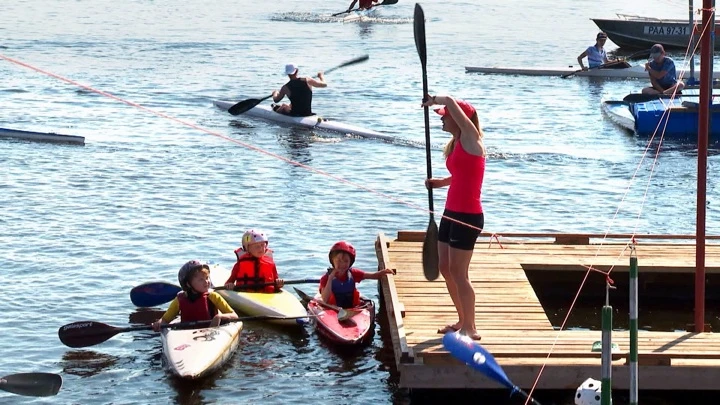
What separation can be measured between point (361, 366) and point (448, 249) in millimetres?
1890

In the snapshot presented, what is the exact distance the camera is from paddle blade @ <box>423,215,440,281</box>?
33.8ft

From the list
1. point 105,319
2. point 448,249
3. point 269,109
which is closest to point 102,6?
point 269,109

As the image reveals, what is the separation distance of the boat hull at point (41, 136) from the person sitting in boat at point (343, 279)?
10.9m

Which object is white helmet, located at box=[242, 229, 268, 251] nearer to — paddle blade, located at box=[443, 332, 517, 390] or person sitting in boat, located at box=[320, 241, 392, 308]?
person sitting in boat, located at box=[320, 241, 392, 308]

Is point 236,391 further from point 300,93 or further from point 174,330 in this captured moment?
point 300,93

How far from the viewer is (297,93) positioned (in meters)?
22.6

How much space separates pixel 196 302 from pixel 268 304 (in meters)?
0.90

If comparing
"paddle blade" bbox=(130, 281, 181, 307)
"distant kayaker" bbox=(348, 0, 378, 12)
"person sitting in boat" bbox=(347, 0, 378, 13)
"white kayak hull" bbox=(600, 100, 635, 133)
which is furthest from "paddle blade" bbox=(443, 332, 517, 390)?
"distant kayaker" bbox=(348, 0, 378, 12)

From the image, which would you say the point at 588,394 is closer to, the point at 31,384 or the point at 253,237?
the point at 31,384

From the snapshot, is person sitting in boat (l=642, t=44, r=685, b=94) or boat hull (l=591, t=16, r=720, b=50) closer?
person sitting in boat (l=642, t=44, r=685, b=94)

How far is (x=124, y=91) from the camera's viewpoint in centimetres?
2728

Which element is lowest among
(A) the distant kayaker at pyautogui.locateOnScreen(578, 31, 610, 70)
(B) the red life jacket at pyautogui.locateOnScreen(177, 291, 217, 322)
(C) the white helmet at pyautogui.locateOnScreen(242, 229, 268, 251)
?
(B) the red life jacket at pyautogui.locateOnScreen(177, 291, 217, 322)

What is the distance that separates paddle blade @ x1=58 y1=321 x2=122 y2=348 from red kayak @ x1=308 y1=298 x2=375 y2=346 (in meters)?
1.74

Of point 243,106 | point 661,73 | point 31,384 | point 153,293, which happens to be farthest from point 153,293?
point 661,73
